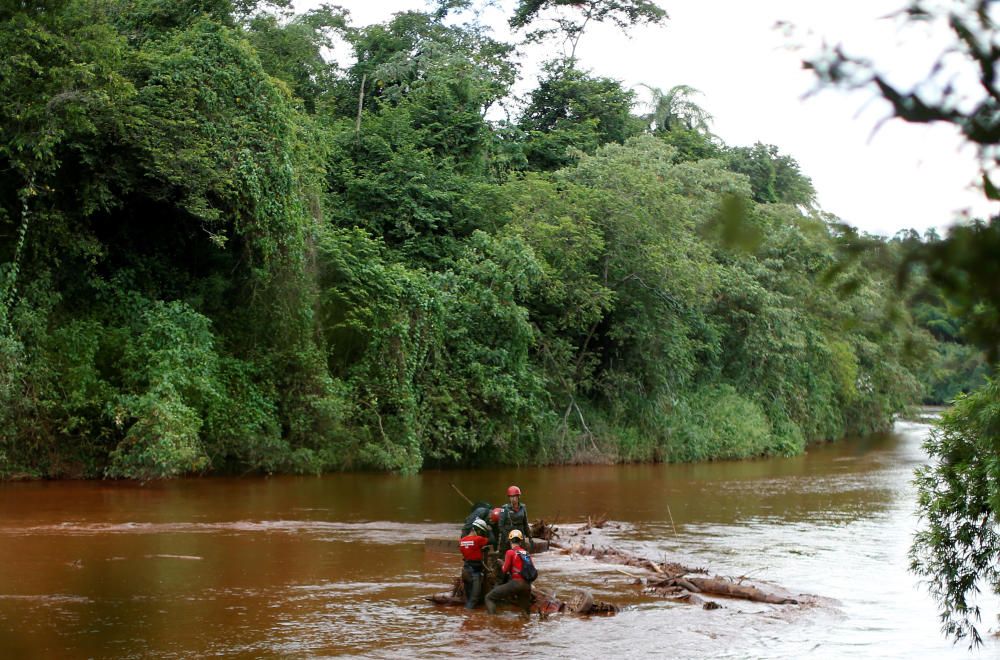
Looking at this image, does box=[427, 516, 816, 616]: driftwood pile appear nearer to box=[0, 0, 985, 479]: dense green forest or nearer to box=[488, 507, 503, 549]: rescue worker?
box=[488, 507, 503, 549]: rescue worker

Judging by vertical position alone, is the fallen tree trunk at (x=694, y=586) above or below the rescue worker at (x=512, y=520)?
below

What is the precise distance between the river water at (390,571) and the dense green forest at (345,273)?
5.79 ft

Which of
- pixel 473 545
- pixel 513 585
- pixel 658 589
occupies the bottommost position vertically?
pixel 658 589

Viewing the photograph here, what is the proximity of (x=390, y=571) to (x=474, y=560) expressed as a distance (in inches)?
104

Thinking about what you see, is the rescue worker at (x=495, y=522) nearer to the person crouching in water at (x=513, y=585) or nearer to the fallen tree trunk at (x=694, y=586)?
the person crouching in water at (x=513, y=585)

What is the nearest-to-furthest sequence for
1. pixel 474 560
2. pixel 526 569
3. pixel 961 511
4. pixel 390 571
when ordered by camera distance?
1. pixel 961 511
2. pixel 526 569
3. pixel 474 560
4. pixel 390 571

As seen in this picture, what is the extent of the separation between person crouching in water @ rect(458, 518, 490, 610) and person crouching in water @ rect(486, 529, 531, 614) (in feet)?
0.58

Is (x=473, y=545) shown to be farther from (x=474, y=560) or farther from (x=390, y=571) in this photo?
(x=390, y=571)

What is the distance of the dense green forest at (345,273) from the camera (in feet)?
73.2

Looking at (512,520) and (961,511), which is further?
(512,520)

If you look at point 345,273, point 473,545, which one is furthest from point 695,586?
point 345,273

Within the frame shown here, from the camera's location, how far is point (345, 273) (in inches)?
1065

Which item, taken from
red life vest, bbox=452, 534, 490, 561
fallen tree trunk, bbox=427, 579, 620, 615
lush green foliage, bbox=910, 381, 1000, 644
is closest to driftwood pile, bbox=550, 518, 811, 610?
fallen tree trunk, bbox=427, 579, 620, 615

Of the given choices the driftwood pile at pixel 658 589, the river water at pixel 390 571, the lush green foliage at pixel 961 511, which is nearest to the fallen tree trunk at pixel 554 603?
the driftwood pile at pixel 658 589
